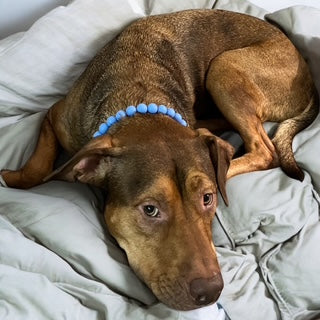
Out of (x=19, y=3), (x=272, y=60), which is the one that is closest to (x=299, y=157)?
(x=272, y=60)

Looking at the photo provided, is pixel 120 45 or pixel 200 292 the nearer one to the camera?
pixel 200 292

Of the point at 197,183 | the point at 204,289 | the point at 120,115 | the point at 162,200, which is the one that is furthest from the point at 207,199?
the point at 120,115

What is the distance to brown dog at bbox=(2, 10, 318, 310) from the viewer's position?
2.08 m

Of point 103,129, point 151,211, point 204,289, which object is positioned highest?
point 103,129

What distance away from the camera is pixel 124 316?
6.73ft

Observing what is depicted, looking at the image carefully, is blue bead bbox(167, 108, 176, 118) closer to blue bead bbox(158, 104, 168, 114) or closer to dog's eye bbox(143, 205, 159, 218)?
blue bead bbox(158, 104, 168, 114)

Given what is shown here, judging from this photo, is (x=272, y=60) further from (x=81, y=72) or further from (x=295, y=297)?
(x=295, y=297)

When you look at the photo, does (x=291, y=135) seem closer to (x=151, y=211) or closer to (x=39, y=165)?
(x=151, y=211)

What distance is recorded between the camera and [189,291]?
1959mm

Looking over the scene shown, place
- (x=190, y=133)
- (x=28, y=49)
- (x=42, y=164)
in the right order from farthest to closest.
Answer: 1. (x=28, y=49)
2. (x=42, y=164)
3. (x=190, y=133)

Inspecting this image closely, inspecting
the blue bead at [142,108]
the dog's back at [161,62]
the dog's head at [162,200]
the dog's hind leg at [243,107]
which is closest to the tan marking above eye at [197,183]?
the dog's head at [162,200]

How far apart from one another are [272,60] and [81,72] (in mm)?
1033

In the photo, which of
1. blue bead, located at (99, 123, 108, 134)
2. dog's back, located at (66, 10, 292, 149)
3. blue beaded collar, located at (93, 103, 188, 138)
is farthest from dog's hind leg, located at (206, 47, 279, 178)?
blue bead, located at (99, 123, 108, 134)

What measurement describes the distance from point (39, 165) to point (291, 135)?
128 cm
